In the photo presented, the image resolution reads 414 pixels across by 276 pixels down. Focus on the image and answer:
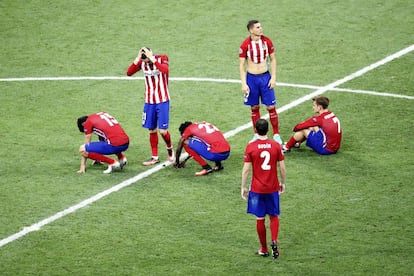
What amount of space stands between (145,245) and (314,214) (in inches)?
110

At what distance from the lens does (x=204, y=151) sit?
17.3m

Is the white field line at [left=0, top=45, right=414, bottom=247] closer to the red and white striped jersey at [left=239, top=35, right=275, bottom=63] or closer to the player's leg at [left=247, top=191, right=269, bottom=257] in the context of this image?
the red and white striped jersey at [left=239, top=35, right=275, bottom=63]

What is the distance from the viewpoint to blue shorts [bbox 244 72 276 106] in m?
18.2

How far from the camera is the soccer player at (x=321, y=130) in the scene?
17750mm

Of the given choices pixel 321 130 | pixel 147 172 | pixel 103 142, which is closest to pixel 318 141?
pixel 321 130

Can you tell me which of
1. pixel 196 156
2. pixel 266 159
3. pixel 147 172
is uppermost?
pixel 266 159

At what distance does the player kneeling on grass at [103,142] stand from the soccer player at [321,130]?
125 inches

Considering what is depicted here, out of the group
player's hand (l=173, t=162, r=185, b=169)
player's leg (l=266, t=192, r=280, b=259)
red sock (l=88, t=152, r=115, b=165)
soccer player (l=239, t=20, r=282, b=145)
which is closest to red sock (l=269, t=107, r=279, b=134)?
soccer player (l=239, t=20, r=282, b=145)

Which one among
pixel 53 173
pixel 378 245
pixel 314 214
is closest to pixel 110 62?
pixel 53 173

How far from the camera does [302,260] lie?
14070mm

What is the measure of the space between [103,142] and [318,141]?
12.6 ft

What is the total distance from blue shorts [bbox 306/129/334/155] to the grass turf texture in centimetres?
19

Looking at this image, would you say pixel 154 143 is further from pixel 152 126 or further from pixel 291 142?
pixel 291 142

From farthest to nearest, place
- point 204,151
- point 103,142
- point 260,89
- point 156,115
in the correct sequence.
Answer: point 260,89
point 156,115
point 103,142
point 204,151
